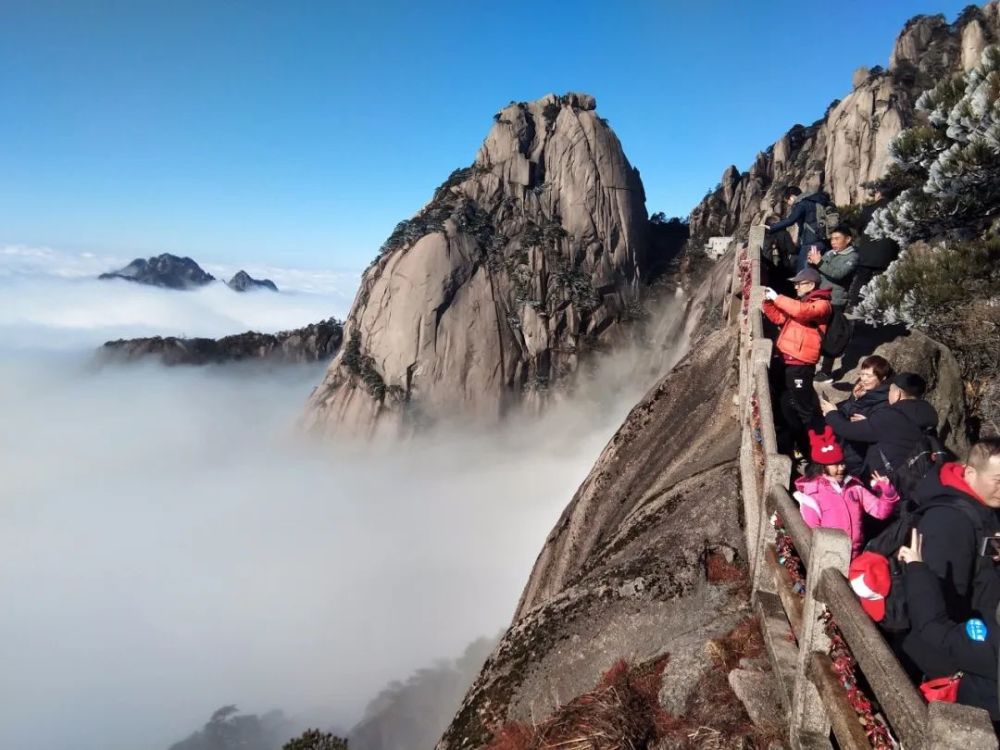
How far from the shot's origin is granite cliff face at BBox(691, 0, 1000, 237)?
152ft

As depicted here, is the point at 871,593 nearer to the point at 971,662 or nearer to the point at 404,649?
the point at 971,662

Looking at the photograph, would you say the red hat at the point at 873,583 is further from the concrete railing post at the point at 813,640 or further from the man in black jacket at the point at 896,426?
the man in black jacket at the point at 896,426

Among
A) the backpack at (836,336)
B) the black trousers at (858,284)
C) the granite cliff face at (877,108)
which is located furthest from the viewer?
the granite cliff face at (877,108)

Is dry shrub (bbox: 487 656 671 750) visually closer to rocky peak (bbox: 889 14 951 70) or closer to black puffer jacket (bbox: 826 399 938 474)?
black puffer jacket (bbox: 826 399 938 474)

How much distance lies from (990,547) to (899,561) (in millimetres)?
526

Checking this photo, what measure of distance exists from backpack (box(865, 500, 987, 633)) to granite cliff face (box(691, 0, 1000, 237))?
47.1 meters

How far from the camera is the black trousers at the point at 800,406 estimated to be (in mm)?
7906

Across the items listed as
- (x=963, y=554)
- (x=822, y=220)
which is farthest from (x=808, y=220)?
(x=963, y=554)

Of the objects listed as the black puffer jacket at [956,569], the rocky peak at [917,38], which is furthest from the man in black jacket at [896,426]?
the rocky peak at [917,38]

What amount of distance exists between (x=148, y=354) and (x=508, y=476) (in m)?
142

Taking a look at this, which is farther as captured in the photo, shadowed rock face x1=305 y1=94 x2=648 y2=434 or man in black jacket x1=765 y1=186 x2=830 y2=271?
shadowed rock face x1=305 y1=94 x2=648 y2=434

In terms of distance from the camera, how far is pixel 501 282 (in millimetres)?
60125

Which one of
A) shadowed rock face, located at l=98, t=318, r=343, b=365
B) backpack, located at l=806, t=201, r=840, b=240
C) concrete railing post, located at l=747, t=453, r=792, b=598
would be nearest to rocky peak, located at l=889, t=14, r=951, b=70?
backpack, located at l=806, t=201, r=840, b=240

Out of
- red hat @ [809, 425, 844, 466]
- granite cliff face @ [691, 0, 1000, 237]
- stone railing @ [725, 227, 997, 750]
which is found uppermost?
granite cliff face @ [691, 0, 1000, 237]
